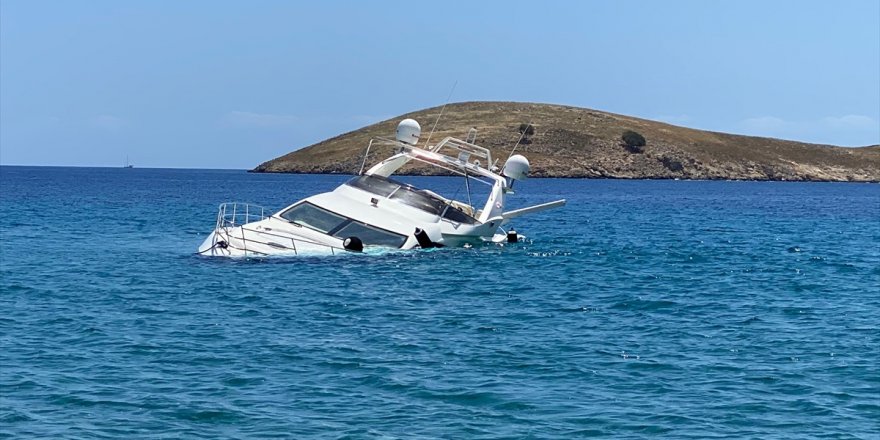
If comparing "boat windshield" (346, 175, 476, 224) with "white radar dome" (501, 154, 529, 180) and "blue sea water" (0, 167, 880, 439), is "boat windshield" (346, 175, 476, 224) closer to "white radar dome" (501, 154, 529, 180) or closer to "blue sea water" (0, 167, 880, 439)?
"blue sea water" (0, 167, 880, 439)

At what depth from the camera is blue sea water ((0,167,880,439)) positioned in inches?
681

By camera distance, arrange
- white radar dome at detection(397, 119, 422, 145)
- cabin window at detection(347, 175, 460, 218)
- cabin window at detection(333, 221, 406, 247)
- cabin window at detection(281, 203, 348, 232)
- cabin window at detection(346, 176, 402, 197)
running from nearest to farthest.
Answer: cabin window at detection(333, 221, 406, 247)
cabin window at detection(281, 203, 348, 232)
cabin window at detection(347, 175, 460, 218)
cabin window at detection(346, 176, 402, 197)
white radar dome at detection(397, 119, 422, 145)

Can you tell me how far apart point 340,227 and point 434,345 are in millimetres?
17637

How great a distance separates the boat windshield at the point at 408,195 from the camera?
43438 mm

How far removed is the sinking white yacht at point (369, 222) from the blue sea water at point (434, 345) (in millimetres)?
832

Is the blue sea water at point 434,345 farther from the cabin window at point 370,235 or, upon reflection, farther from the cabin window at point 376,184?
the cabin window at point 376,184

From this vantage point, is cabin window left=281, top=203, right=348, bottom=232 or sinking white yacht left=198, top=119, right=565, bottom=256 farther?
cabin window left=281, top=203, right=348, bottom=232

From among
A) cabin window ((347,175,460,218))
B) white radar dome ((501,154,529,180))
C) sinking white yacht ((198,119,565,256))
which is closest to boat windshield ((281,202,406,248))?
sinking white yacht ((198,119,565,256))

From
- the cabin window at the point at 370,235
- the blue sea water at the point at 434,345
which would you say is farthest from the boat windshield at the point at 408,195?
the cabin window at the point at 370,235

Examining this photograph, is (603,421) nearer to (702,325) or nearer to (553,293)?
(702,325)

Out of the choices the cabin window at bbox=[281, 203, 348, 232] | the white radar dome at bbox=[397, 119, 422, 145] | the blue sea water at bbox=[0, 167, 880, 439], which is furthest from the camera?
the white radar dome at bbox=[397, 119, 422, 145]

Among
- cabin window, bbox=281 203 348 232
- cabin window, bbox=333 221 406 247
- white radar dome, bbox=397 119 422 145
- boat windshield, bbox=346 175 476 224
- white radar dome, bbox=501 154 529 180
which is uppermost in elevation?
white radar dome, bbox=397 119 422 145

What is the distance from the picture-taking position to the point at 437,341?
24.2 m

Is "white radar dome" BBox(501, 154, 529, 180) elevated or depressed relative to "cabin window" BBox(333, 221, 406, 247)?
elevated
